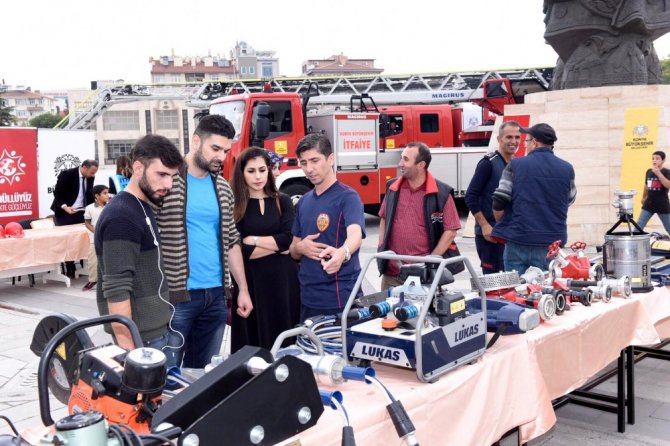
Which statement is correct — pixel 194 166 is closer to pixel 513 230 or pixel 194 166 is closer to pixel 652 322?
pixel 513 230

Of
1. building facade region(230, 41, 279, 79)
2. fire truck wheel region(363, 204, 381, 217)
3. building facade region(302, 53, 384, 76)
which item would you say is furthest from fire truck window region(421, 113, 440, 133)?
building facade region(302, 53, 384, 76)

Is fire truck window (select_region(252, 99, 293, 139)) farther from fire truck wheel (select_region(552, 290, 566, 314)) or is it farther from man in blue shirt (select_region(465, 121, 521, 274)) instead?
fire truck wheel (select_region(552, 290, 566, 314))

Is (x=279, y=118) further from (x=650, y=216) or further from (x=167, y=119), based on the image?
(x=167, y=119)

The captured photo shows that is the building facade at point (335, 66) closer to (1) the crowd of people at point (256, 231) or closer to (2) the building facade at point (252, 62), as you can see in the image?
(2) the building facade at point (252, 62)

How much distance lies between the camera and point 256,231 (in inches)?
164

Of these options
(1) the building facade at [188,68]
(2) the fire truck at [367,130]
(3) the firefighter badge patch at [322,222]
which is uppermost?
(1) the building facade at [188,68]

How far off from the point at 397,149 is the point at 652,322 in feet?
36.0

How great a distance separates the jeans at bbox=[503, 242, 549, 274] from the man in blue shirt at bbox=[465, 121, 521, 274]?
17.4 inches

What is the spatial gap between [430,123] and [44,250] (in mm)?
9802

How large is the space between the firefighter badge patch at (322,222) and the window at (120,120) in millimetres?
71498

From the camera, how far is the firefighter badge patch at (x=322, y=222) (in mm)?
3814

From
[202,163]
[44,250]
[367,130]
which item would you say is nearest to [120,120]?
[367,130]

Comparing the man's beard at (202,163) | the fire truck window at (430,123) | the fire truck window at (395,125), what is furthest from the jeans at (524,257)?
the fire truck window at (430,123)

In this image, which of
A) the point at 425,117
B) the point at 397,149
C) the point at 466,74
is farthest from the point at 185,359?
the point at 466,74
